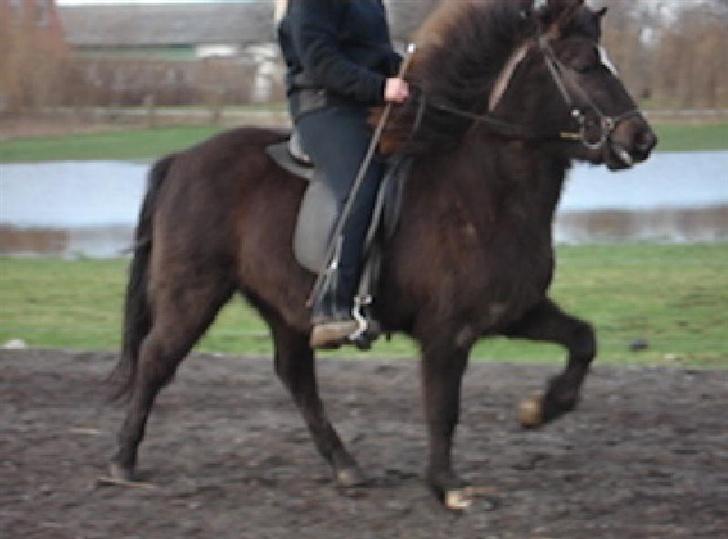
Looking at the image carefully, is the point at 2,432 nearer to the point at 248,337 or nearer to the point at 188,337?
the point at 188,337

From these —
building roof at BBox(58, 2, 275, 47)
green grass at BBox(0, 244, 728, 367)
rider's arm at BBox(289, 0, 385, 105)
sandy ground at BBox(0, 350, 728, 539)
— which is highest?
rider's arm at BBox(289, 0, 385, 105)

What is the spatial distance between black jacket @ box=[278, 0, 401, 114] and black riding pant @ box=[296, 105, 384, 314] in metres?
0.12

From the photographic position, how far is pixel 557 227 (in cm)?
2359

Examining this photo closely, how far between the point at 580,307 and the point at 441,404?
7.76m

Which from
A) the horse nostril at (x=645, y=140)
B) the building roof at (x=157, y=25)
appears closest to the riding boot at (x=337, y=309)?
the horse nostril at (x=645, y=140)

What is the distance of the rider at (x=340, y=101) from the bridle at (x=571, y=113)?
30 centimetres

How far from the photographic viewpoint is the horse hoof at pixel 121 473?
736 centimetres

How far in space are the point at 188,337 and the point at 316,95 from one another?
4.68 feet

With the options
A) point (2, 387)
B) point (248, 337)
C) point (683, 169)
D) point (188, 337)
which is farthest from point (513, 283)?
point (683, 169)

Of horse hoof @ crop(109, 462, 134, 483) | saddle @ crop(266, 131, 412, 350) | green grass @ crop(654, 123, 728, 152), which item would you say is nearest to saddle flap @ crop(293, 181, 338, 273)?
saddle @ crop(266, 131, 412, 350)

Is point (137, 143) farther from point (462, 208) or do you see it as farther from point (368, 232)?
point (462, 208)

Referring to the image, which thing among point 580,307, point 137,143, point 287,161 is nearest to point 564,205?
point 580,307

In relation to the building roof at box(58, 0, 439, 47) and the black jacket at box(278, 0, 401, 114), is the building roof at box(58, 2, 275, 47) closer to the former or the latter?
the building roof at box(58, 0, 439, 47)

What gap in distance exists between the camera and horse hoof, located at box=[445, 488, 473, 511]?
663 cm
